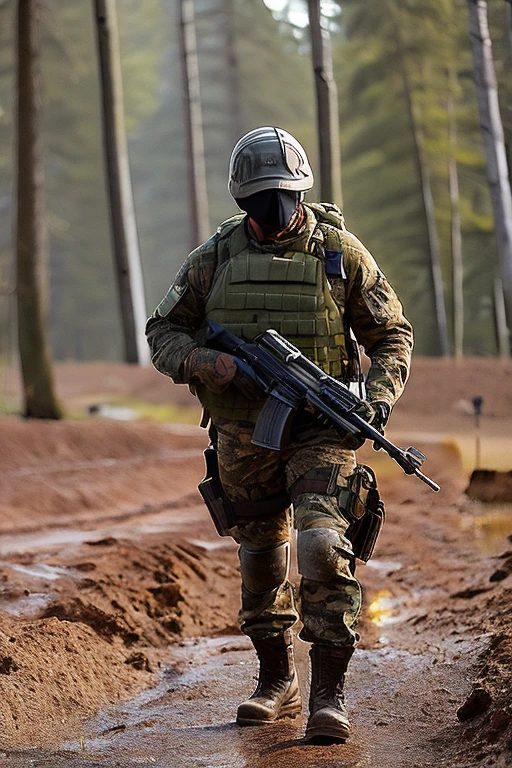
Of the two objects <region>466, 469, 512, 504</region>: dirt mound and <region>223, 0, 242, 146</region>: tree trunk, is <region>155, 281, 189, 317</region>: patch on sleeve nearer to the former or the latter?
<region>466, 469, 512, 504</region>: dirt mound

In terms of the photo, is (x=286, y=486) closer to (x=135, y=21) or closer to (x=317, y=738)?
(x=317, y=738)

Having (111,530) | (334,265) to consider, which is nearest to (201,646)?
(334,265)

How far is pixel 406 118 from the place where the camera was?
31422 mm

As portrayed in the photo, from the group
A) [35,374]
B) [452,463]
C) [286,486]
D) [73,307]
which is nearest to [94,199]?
[73,307]

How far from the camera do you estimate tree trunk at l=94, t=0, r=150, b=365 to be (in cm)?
2202

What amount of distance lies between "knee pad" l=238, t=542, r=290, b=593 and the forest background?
16032 millimetres

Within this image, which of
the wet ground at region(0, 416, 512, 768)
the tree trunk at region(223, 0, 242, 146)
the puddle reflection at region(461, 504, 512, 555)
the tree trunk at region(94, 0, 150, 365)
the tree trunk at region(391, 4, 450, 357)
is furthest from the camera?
the tree trunk at region(223, 0, 242, 146)

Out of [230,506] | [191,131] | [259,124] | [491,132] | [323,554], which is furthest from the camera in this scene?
[259,124]

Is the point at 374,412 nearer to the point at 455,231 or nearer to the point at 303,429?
the point at 303,429

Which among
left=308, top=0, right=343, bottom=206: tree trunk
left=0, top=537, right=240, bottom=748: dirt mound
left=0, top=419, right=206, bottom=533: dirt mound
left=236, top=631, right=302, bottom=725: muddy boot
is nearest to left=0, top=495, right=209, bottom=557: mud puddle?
left=0, top=419, right=206, bottom=533: dirt mound

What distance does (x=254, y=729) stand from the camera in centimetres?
514

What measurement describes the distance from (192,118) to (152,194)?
23.6m

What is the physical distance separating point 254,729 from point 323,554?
0.99 metres

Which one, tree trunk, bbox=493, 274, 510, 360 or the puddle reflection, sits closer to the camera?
the puddle reflection
